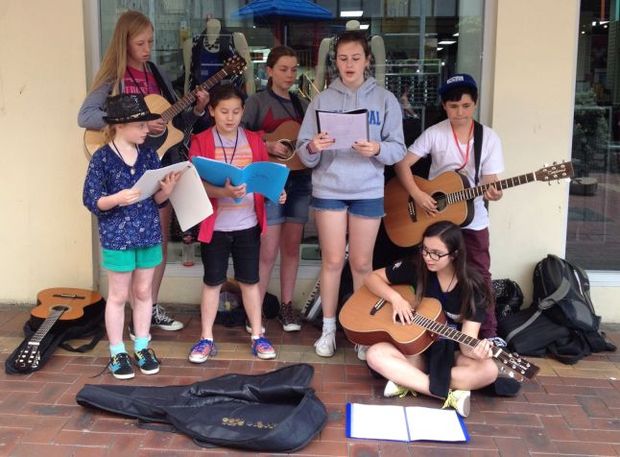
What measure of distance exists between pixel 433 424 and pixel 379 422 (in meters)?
0.25

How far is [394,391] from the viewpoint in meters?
3.48

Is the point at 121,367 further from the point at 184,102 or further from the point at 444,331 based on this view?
the point at 444,331

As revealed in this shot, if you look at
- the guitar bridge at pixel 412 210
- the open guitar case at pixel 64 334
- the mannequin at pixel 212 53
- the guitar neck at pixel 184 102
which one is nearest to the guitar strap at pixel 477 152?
the guitar bridge at pixel 412 210

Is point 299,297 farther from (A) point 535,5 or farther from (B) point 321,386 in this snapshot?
(A) point 535,5

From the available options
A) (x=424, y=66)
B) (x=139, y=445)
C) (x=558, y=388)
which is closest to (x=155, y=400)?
(x=139, y=445)

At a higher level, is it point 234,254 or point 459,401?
point 234,254

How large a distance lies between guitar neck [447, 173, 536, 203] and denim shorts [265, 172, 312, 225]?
0.91 meters

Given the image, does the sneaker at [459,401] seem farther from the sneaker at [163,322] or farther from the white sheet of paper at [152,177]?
the sneaker at [163,322]

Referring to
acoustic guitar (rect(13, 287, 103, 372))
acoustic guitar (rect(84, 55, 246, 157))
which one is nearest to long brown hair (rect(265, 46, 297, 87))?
acoustic guitar (rect(84, 55, 246, 157))

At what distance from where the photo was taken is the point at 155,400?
3.31 meters

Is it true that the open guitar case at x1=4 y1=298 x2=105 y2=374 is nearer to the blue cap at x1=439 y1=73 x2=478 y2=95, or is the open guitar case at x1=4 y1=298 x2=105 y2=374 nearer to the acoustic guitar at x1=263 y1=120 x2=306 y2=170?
the acoustic guitar at x1=263 y1=120 x2=306 y2=170

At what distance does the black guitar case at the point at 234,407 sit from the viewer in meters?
3.00

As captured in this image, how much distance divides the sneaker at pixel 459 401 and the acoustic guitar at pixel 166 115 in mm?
2075

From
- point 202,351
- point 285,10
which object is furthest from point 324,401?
point 285,10
